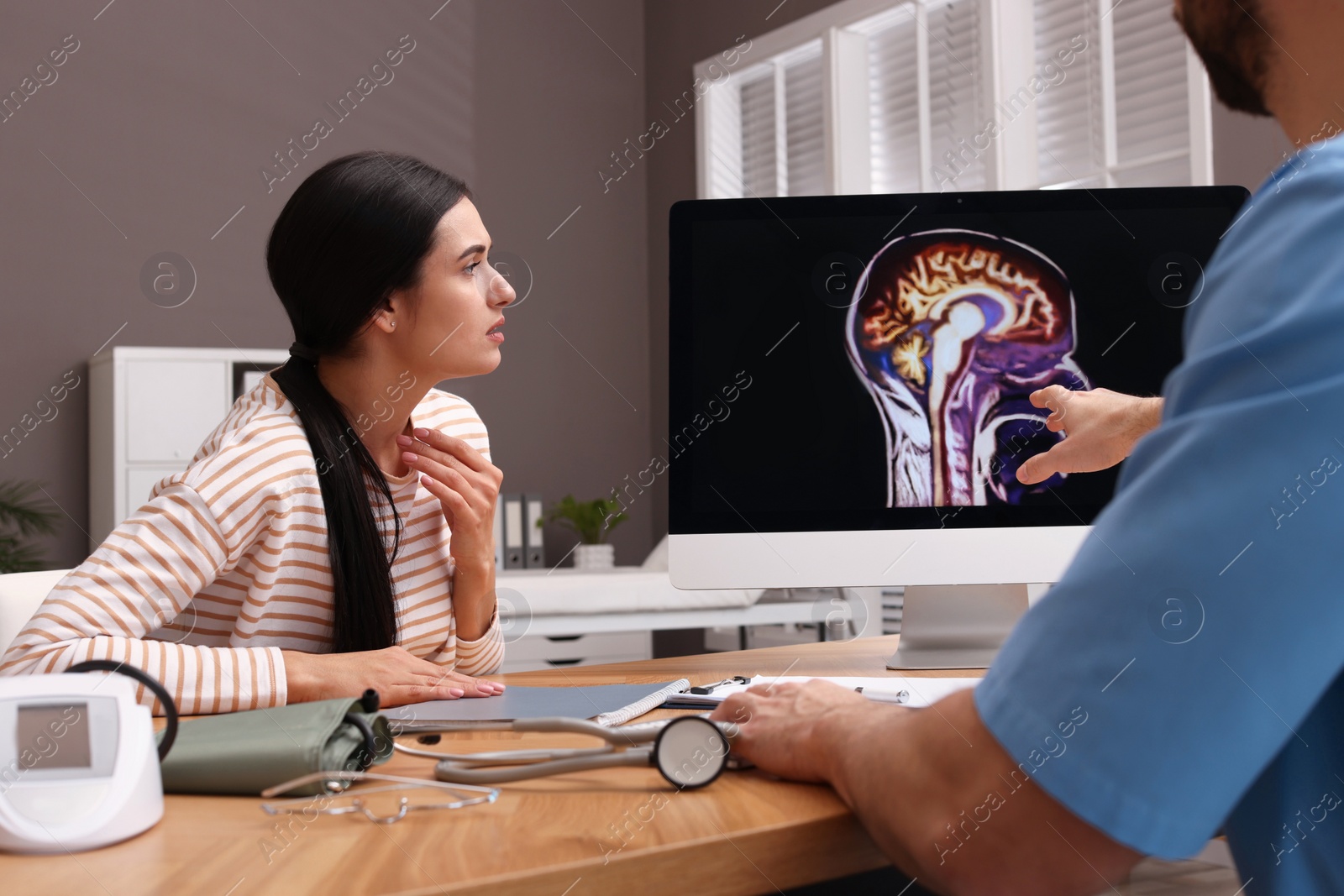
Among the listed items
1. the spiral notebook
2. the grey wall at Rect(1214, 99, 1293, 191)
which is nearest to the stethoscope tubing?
the spiral notebook

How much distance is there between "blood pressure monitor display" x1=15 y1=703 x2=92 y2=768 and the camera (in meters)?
0.63

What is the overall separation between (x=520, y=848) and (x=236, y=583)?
878 millimetres

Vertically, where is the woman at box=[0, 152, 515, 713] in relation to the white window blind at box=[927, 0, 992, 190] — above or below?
below

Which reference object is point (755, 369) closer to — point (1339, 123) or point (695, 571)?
point (695, 571)

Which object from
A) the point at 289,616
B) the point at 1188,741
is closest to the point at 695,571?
the point at 289,616

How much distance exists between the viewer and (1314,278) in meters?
0.47

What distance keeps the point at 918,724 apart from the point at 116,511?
3.97 m

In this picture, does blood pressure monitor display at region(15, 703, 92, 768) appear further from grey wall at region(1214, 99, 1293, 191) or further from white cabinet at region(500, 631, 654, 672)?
grey wall at region(1214, 99, 1293, 191)

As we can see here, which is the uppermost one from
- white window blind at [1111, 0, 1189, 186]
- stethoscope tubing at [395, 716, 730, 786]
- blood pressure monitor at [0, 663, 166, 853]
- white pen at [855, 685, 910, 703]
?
white window blind at [1111, 0, 1189, 186]

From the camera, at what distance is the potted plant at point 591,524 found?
500 centimetres

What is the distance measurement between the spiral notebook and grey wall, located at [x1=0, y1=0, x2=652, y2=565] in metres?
3.80

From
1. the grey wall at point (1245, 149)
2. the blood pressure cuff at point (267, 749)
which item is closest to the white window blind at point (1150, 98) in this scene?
the grey wall at point (1245, 149)

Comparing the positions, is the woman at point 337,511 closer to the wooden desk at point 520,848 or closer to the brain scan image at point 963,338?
the wooden desk at point 520,848

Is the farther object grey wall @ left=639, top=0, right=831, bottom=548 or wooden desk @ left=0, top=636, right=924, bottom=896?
grey wall @ left=639, top=0, right=831, bottom=548
